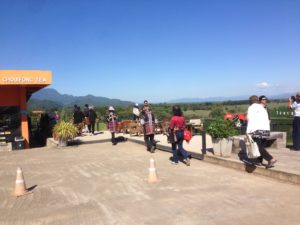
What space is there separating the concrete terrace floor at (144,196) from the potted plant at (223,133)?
0.32m

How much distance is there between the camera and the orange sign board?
52.5 ft

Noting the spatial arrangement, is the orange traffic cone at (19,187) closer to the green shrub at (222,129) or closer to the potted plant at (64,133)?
the green shrub at (222,129)

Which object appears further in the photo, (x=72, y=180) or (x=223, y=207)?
(x=72, y=180)

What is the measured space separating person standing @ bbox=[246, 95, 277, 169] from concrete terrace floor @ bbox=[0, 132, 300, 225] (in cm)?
39

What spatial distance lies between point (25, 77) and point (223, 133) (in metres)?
10.5

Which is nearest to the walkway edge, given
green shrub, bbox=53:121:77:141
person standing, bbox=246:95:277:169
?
person standing, bbox=246:95:277:169

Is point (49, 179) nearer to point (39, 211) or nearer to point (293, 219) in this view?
point (39, 211)

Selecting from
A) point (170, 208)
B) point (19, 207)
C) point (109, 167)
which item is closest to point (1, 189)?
point (19, 207)

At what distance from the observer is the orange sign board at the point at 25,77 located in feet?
52.5

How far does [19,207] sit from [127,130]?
44.3 feet

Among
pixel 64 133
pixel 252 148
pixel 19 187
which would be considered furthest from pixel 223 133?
pixel 64 133

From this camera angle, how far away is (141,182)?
8289mm

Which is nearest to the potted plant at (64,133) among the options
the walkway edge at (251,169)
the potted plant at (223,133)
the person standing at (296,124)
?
the walkway edge at (251,169)

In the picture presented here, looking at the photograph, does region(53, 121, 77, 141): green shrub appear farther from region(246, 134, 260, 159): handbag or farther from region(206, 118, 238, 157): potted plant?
region(246, 134, 260, 159): handbag
